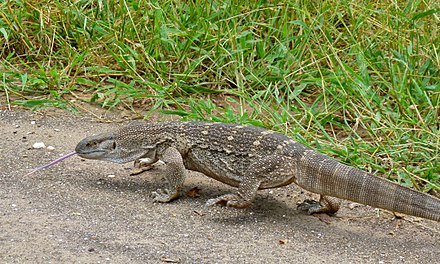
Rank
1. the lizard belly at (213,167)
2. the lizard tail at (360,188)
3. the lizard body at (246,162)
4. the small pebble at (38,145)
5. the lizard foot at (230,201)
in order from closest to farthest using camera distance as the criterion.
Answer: the lizard tail at (360,188)
the lizard body at (246,162)
the lizard foot at (230,201)
the lizard belly at (213,167)
the small pebble at (38,145)

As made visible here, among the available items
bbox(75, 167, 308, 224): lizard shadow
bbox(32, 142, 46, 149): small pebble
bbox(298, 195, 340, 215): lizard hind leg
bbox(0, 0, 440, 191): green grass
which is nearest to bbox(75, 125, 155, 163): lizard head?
bbox(75, 167, 308, 224): lizard shadow

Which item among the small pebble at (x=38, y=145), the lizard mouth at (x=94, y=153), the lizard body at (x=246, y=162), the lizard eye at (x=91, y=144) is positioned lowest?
the small pebble at (x=38, y=145)

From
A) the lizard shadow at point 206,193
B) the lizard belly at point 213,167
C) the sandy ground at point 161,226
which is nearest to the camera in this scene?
the sandy ground at point 161,226

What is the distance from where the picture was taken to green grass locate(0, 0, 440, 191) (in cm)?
701

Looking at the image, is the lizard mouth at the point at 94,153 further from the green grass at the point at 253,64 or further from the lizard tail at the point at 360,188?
the lizard tail at the point at 360,188

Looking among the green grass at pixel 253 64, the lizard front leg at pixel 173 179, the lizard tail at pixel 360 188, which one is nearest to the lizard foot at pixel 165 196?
the lizard front leg at pixel 173 179

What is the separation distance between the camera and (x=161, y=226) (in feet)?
18.1

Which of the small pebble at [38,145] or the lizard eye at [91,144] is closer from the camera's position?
the lizard eye at [91,144]

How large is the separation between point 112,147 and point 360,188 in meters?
1.97

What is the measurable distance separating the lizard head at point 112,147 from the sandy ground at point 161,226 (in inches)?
7.8

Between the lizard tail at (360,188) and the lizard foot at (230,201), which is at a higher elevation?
the lizard tail at (360,188)

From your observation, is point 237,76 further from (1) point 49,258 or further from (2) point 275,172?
(1) point 49,258

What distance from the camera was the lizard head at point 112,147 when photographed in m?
6.30

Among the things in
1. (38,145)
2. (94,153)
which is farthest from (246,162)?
(38,145)
